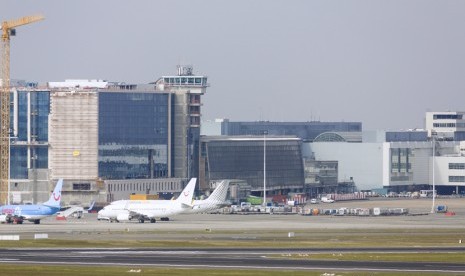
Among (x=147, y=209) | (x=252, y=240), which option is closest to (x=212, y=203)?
(x=147, y=209)

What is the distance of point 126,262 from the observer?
104625mm

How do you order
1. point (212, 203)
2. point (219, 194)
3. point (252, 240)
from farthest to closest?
point (219, 194)
point (212, 203)
point (252, 240)

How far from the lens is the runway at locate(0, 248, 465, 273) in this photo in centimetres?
10031

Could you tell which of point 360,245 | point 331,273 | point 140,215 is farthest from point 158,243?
point 140,215

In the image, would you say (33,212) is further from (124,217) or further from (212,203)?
(212,203)

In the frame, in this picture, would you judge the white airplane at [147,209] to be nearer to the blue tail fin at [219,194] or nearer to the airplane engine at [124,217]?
the airplane engine at [124,217]

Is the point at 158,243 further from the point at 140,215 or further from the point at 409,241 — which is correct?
the point at 140,215

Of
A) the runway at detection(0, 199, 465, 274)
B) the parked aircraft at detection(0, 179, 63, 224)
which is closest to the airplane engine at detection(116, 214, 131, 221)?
the runway at detection(0, 199, 465, 274)

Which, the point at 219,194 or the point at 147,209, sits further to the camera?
the point at 219,194

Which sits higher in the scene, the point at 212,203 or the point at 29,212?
the point at 212,203

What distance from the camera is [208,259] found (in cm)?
10800

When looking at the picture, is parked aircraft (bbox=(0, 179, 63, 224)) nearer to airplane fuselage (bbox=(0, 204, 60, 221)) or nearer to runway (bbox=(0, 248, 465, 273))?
airplane fuselage (bbox=(0, 204, 60, 221))

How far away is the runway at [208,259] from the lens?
100 meters

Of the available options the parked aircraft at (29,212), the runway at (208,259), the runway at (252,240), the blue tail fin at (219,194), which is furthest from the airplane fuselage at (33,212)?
the runway at (208,259)
